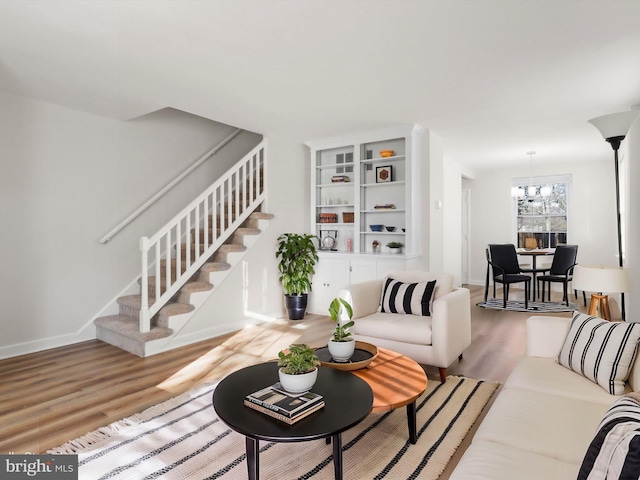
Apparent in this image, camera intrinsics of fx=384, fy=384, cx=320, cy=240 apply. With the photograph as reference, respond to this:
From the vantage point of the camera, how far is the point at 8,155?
368 centimetres

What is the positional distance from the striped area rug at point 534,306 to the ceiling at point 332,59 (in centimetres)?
Answer: 267

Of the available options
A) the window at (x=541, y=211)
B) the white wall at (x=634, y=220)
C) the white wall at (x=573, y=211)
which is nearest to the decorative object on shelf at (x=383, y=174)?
the white wall at (x=634, y=220)

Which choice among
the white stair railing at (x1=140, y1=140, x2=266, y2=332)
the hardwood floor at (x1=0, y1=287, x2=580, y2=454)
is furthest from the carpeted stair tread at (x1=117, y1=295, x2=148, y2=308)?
the hardwood floor at (x1=0, y1=287, x2=580, y2=454)

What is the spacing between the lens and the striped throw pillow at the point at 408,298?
3291 millimetres

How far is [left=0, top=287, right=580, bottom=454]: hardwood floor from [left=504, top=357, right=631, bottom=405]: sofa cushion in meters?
1.02

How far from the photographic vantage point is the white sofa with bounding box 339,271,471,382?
2.88 meters

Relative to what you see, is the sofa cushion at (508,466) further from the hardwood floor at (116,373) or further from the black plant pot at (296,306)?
the black plant pot at (296,306)

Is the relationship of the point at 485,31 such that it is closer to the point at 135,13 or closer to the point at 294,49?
the point at 294,49

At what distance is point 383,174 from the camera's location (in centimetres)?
517

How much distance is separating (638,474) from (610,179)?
7.77 m

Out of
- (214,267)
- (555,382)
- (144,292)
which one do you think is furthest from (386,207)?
(555,382)

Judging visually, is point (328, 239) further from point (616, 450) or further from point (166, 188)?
point (616, 450)

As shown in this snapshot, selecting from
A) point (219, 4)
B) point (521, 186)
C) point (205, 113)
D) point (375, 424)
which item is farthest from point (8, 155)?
point (521, 186)

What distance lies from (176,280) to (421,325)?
8.69ft
